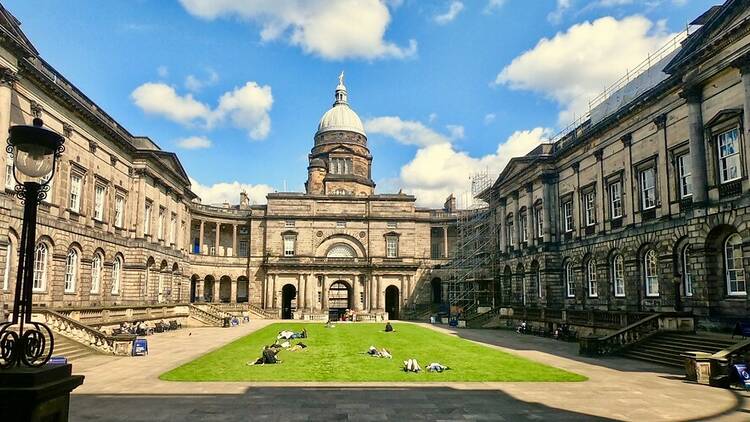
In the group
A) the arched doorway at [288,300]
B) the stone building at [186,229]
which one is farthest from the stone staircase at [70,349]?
the arched doorway at [288,300]

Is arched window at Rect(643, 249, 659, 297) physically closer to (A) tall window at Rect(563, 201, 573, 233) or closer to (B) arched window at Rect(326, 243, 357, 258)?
(A) tall window at Rect(563, 201, 573, 233)

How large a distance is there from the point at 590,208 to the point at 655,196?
7.19 meters

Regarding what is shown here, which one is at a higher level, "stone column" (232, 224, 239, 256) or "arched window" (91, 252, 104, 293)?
"stone column" (232, 224, 239, 256)

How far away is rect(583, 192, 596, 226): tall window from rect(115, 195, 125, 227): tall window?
3119 centimetres

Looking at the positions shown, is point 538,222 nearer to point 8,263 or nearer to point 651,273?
point 651,273

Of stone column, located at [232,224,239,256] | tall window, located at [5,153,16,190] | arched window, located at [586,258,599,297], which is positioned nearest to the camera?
tall window, located at [5,153,16,190]

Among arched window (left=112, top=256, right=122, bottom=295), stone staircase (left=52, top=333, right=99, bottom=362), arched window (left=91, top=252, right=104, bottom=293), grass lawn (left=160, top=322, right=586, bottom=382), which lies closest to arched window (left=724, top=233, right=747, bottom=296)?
grass lawn (left=160, top=322, right=586, bottom=382)

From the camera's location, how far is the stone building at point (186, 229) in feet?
86.9

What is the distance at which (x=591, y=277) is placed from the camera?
34625 mm

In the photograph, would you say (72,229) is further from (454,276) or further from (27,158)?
(454,276)

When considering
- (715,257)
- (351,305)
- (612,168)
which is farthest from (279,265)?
(715,257)

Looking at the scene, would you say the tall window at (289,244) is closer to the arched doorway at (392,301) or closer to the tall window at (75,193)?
the arched doorway at (392,301)

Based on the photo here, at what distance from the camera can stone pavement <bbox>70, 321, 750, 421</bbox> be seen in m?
11.9

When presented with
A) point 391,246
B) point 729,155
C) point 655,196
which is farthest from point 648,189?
point 391,246
